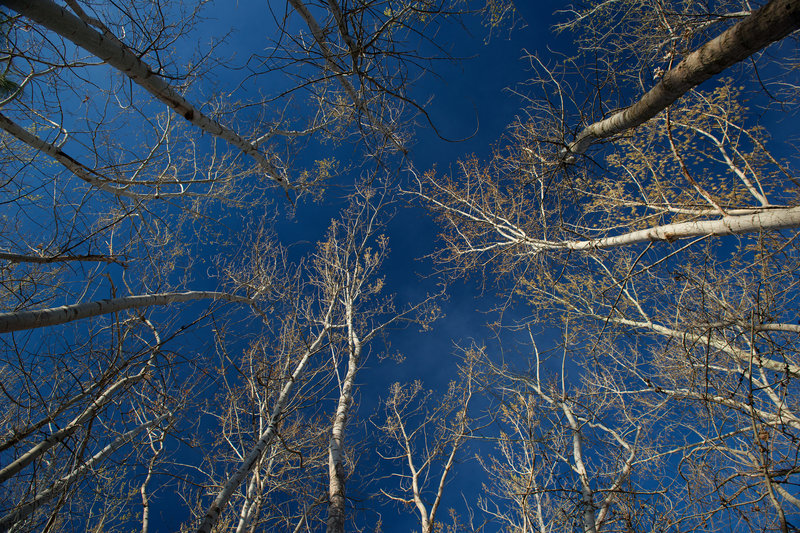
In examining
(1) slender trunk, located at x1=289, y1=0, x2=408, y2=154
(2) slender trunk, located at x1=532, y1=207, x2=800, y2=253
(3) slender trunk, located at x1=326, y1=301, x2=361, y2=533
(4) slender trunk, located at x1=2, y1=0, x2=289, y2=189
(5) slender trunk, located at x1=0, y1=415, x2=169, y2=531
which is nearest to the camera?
(4) slender trunk, located at x1=2, y1=0, x2=289, y2=189

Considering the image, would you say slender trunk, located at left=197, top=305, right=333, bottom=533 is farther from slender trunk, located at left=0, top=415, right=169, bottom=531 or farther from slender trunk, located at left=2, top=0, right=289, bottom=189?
slender trunk, located at left=2, top=0, right=289, bottom=189

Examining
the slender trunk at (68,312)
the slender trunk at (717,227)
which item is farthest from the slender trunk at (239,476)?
the slender trunk at (717,227)

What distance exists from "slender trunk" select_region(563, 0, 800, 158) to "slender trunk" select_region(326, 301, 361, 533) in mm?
5255

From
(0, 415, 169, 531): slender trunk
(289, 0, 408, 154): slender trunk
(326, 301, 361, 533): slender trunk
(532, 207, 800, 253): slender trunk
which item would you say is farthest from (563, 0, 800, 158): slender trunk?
(326, 301, 361, 533): slender trunk

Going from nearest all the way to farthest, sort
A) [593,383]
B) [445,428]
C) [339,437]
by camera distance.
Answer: [339,437], [445,428], [593,383]

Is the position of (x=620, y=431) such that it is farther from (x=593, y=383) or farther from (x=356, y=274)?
(x=356, y=274)

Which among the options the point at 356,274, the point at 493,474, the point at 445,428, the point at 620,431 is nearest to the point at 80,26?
the point at 356,274

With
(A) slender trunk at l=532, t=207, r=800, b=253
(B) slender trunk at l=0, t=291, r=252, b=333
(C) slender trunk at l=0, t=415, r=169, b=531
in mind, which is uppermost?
(A) slender trunk at l=532, t=207, r=800, b=253

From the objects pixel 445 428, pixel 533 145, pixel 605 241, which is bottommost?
pixel 445 428

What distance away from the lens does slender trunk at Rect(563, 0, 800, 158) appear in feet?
5.68

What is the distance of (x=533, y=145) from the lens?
5664mm

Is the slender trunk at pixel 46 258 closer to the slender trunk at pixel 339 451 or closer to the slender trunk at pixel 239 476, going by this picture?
the slender trunk at pixel 239 476

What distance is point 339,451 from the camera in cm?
533

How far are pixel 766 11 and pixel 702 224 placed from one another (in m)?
2.01
